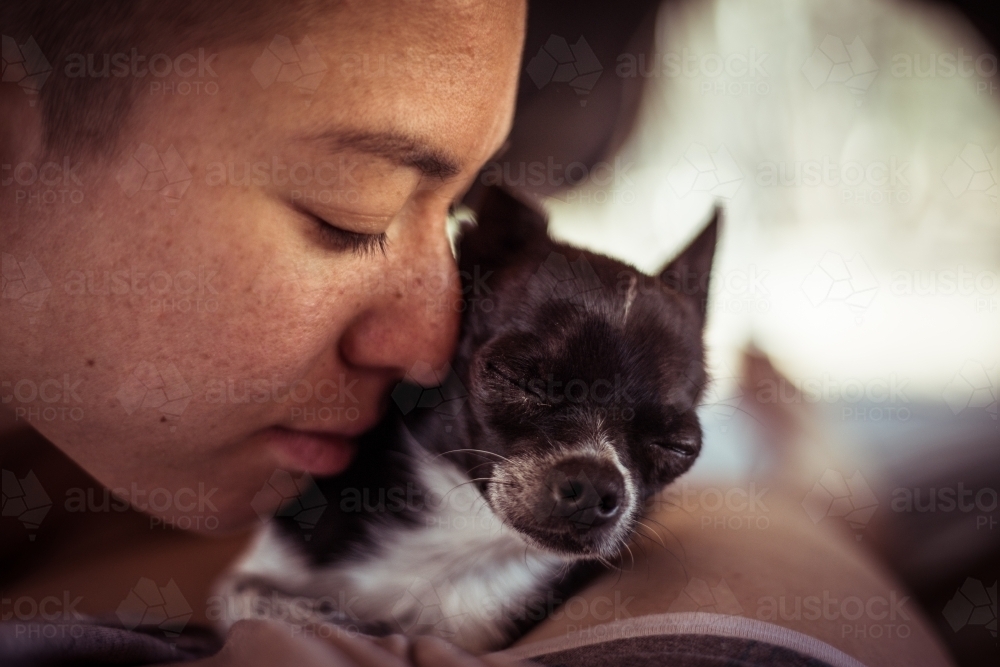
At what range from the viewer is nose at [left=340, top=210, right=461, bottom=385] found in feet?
2.56

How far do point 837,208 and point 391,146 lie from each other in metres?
0.54

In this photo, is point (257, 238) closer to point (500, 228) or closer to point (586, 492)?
point (500, 228)

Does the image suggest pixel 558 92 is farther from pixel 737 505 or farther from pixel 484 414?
pixel 737 505

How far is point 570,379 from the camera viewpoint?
863 millimetres

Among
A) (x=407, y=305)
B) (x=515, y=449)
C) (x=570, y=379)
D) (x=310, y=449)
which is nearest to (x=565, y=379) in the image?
(x=570, y=379)

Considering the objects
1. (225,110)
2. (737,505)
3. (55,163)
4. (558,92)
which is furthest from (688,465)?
(55,163)

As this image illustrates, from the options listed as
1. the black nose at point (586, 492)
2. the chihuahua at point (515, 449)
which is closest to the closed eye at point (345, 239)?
the chihuahua at point (515, 449)

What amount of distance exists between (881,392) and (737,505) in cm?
22

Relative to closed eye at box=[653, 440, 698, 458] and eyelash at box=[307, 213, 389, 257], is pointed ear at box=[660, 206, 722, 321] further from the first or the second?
eyelash at box=[307, 213, 389, 257]

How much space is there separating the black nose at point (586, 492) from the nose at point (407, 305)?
0.69 ft

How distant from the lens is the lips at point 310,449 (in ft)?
2.82

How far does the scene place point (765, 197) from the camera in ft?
2.84

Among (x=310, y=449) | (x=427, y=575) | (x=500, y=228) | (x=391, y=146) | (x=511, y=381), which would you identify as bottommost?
(x=427, y=575)

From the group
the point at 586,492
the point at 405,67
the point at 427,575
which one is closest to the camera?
the point at 405,67
